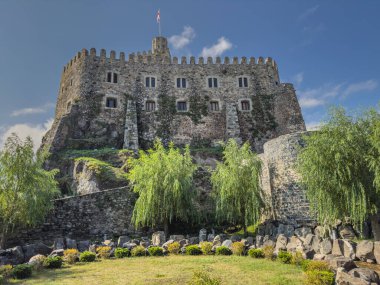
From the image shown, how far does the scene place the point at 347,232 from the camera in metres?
16.9

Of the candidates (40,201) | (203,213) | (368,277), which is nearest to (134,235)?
(203,213)

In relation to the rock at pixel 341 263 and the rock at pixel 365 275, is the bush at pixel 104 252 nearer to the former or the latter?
the rock at pixel 341 263

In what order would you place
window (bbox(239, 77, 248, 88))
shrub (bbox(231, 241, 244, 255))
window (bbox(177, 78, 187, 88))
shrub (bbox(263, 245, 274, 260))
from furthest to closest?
1. window (bbox(239, 77, 248, 88))
2. window (bbox(177, 78, 187, 88))
3. shrub (bbox(231, 241, 244, 255))
4. shrub (bbox(263, 245, 274, 260))

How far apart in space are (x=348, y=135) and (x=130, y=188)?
12391 millimetres

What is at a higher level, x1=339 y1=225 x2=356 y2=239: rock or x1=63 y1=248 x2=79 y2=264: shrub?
x1=339 y1=225 x2=356 y2=239: rock

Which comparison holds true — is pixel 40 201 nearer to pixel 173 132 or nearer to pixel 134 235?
pixel 134 235

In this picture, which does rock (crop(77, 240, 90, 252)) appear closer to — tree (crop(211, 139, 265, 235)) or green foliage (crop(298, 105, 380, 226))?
tree (crop(211, 139, 265, 235))

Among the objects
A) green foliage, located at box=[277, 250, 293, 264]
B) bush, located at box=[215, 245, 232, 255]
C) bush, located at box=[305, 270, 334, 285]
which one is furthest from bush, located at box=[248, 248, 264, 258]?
bush, located at box=[305, 270, 334, 285]

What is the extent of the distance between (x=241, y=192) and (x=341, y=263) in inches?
345

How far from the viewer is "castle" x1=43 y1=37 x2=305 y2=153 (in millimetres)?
33312

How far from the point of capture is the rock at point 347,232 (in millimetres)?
16828

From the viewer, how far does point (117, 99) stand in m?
34.9

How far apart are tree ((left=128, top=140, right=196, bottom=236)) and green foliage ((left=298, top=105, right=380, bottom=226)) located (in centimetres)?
706

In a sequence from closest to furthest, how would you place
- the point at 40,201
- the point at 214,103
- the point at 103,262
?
the point at 103,262 < the point at 40,201 < the point at 214,103
